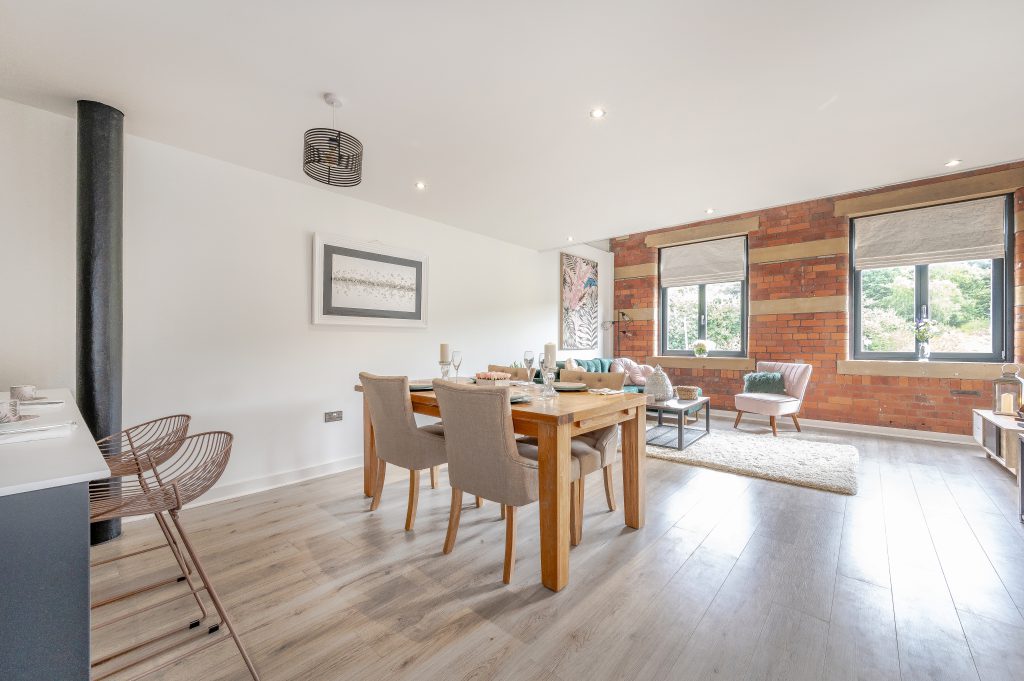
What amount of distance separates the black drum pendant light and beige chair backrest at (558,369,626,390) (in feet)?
6.28

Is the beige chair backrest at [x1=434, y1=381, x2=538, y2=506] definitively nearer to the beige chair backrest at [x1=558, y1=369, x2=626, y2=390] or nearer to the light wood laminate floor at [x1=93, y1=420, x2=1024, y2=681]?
the light wood laminate floor at [x1=93, y1=420, x2=1024, y2=681]

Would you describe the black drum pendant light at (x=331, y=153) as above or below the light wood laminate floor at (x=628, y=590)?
above

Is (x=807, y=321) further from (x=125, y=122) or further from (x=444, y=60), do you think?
(x=125, y=122)

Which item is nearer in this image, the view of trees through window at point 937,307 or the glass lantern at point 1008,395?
the glass lantern at point 1008,395

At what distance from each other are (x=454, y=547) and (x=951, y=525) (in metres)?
2.87

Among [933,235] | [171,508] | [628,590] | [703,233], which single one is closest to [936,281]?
[933,235]

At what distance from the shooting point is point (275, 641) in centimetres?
158

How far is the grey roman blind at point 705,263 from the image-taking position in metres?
5.93

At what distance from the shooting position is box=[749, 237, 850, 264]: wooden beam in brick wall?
5.11 meters

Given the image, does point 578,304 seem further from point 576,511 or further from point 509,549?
point 509,549

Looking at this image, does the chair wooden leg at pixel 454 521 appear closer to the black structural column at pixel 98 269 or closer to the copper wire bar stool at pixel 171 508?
the copper wire bar stool at pixel 171 508

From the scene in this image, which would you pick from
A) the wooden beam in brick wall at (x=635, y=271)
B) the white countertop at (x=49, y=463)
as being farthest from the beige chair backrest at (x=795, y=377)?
the white countertop at (x=49, y=463)

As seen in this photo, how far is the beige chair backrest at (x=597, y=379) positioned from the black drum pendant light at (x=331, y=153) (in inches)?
75.4

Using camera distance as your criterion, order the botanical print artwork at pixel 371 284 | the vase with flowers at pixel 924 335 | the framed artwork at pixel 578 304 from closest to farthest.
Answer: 1. the botanical print artwork at pixel 371 284
2. the vase with flowers at pixel 924 335
3. the framed artwork at pixel 578 304
